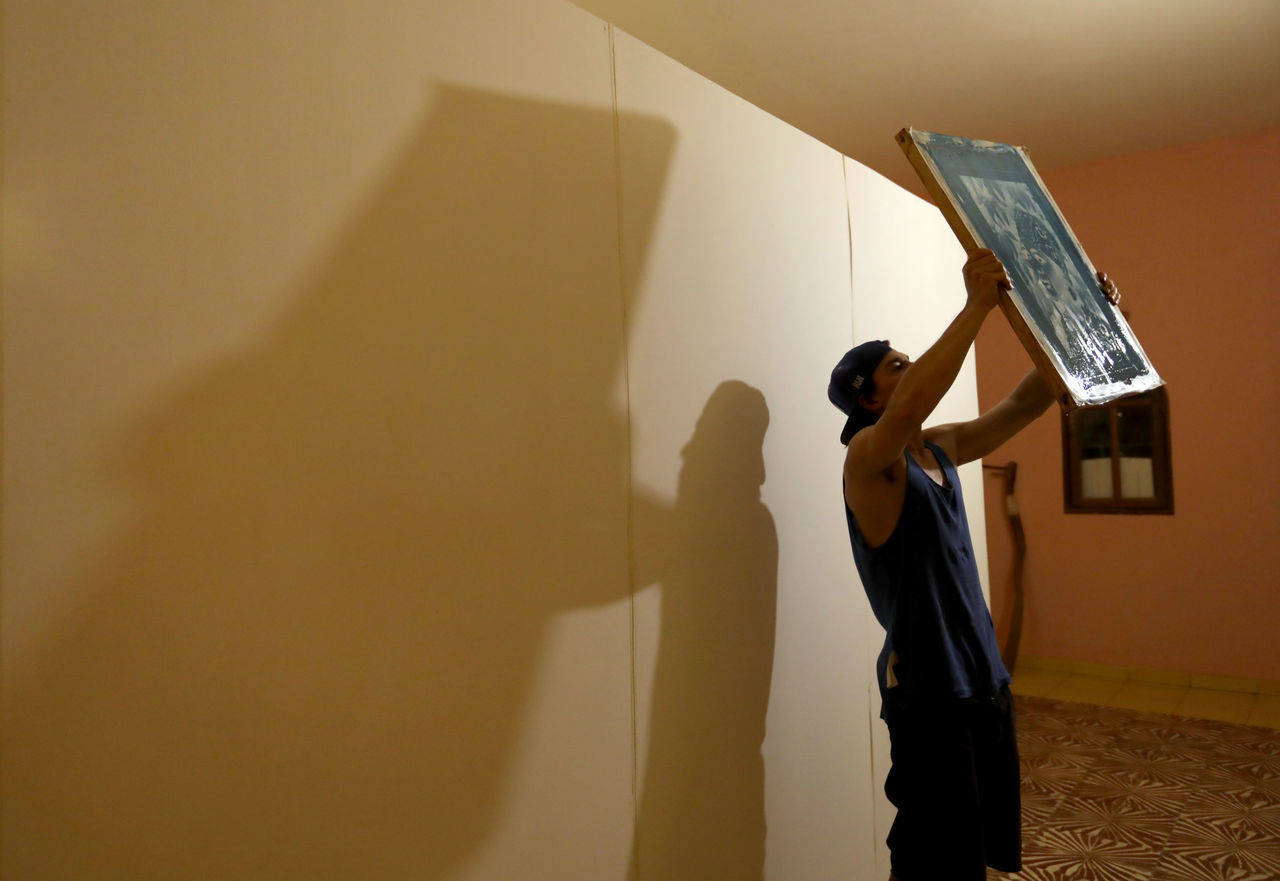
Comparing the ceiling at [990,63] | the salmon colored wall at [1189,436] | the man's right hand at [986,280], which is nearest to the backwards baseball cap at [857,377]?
the man's right hand at [986,280]

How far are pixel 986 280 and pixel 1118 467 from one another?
3.76m

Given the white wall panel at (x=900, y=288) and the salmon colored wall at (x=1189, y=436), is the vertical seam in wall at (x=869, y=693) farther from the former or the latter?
the salmon colored wall at (x=1189, y=436)

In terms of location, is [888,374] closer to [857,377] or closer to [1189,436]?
[857,377]

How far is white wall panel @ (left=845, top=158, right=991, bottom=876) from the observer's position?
7.51 feet

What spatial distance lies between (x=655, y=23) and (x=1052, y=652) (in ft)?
13.1

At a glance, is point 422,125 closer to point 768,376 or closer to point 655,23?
point 768,376

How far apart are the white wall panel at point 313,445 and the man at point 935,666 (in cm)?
51

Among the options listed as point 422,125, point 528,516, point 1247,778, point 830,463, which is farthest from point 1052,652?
point 422,125

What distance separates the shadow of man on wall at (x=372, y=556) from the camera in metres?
0.91

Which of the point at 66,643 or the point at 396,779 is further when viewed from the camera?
the point at 396,779

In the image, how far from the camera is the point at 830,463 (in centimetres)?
216

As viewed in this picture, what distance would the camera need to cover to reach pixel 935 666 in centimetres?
160

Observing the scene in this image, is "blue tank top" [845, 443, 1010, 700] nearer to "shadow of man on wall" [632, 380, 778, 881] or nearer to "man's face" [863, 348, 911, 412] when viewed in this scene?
"man's face" [863, 348, 911, 412]

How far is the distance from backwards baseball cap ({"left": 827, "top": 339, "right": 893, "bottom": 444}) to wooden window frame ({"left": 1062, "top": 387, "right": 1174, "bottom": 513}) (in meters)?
3.19
